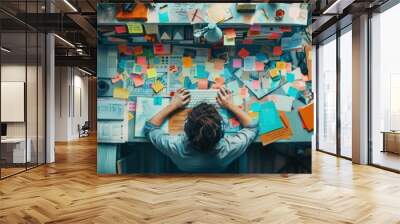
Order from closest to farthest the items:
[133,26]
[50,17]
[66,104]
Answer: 1. [133,26]
2. [50,17]
3. [66,104]

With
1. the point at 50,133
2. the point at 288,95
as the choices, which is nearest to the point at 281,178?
the point at 288,95

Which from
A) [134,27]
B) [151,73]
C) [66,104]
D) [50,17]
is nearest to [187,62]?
[151,73]

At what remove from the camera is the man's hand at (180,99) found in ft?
20.9

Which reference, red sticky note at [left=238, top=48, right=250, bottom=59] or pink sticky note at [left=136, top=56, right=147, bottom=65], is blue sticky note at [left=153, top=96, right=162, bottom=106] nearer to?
pink sticky note at [left=136, top=56, right=147, bottom=65]

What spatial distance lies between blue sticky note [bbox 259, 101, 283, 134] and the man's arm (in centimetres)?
131

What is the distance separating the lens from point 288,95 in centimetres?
638

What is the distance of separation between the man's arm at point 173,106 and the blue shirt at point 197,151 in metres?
0.11

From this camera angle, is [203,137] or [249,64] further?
[249,64]

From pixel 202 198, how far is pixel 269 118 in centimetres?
224

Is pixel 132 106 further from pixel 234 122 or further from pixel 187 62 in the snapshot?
pixel 234 122

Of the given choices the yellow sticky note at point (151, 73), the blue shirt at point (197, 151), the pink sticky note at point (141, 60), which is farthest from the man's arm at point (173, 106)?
the pink sticky note at point (141, 60)

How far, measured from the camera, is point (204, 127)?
6316 mm

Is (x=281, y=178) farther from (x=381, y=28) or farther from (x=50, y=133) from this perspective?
(x=50, y=133)

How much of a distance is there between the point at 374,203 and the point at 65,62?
440 inches
